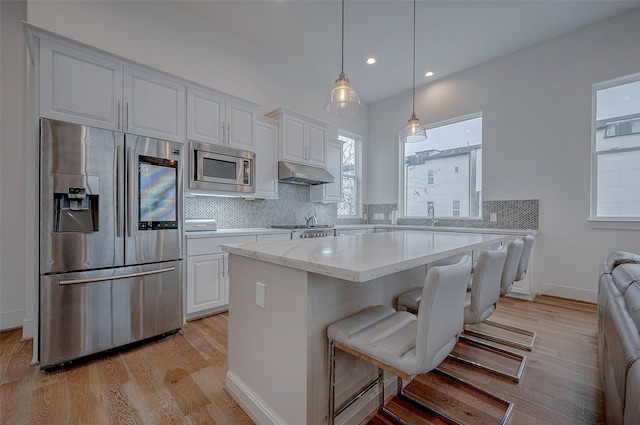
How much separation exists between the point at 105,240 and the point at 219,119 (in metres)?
1.68

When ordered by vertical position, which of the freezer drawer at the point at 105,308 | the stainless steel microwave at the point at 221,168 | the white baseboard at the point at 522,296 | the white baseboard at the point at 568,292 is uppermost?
the stainless steel microwave at the point at 221,168

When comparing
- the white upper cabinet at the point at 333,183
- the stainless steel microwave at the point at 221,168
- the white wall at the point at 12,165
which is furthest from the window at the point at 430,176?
the white wall at the point at 12,165

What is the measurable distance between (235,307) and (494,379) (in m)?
1.80

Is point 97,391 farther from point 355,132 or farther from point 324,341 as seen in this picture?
point 355,132

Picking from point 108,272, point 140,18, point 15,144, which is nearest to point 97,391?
point 108,272

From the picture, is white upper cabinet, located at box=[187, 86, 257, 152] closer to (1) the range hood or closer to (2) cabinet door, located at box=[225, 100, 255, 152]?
(2) cabinet door, located at box=[225, 100, 255, 152]

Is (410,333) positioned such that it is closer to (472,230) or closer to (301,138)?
(472,230)

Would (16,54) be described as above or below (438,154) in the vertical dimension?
above

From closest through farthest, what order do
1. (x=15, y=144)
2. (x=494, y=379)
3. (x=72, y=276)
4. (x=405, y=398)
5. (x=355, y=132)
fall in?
1. (x=405, y=398)
2. (x=494, y=379)
3. (x=72, y=276)
4. (x=15, y=144)
5. (x=355, y=132)

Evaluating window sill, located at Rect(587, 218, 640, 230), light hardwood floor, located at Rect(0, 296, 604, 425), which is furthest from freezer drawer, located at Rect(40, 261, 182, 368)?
window sill, located at Rect(587, 218, 640, 230)

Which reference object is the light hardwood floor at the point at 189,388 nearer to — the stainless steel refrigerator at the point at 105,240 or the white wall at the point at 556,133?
the stainless steel refrigerator at the point at 105,240

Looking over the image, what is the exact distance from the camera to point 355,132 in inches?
220

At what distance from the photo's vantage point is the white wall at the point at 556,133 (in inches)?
131

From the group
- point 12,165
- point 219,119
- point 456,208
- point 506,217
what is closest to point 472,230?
A: point 506,217
